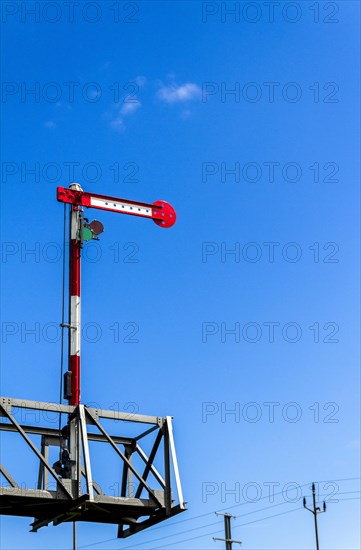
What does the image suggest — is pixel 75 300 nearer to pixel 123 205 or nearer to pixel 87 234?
pixel 87 234

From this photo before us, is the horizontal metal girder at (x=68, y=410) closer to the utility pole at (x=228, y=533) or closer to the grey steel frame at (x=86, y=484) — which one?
the grey steel frame at (x=86, y=484)

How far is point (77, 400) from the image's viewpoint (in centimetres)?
1923

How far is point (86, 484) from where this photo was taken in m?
18.1

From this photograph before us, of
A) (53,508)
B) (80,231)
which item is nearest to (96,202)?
(80,231)

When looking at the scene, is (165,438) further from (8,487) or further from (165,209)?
(165,209)

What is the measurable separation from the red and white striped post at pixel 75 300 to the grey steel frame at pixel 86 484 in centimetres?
88

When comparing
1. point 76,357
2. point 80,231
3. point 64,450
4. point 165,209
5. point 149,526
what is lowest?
point 149,526

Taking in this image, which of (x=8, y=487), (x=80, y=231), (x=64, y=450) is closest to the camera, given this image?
(x=8, y=487)

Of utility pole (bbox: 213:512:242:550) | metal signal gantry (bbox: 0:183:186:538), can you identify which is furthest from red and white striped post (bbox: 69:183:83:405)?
utility pole (bbox: 213:512:242:550)

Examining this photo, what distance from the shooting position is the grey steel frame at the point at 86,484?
1780 cm

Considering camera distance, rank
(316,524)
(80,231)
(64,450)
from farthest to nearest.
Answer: (316,524), (80,231), (64,450)

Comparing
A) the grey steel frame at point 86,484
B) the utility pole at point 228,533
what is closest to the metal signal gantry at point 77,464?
the grey steel frame at point 86,484

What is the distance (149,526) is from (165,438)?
80.8 inches

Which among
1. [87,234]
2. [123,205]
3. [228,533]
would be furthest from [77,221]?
[228,533]
